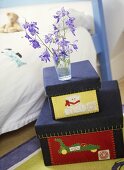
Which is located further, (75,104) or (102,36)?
(102,36)

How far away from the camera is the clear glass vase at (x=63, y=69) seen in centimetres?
116

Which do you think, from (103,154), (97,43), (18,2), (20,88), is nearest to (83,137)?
(103,154)

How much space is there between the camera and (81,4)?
6.32 feet

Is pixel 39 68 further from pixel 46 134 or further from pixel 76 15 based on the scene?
pixel 76 15

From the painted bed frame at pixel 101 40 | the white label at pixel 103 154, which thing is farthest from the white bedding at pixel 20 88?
the painted bed frame at pixel 101 40

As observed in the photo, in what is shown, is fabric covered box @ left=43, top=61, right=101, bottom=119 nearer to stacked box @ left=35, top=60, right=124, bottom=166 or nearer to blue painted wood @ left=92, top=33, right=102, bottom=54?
stacked box @ left=35, top=60, right=124, bottom=166

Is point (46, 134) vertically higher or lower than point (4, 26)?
lower

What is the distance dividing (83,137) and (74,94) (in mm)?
185

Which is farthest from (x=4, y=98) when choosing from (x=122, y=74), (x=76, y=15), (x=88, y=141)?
(x=122, y=74)

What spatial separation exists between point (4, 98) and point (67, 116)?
317 millimetres

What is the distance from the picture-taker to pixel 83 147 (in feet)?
3.83

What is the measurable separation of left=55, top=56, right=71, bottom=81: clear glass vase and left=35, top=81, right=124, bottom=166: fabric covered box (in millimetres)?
178

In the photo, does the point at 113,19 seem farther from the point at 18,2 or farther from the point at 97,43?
the point at 18,2

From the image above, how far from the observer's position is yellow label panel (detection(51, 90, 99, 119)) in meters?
1.14
